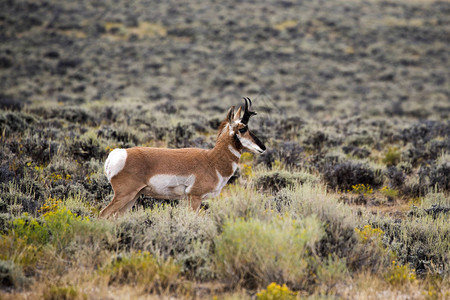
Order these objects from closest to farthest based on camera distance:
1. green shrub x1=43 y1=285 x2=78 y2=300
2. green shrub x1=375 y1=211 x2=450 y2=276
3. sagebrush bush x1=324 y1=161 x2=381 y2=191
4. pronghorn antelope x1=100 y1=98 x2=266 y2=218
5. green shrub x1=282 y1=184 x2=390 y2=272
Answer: green shrub x1=43 y1=285 x2=78 y2=300, green shrub x1=282 y1=184 x2=390 y2=272, green shrub x1=375 y1=211 x2=450 y2=276, pronghorn antelope x1=100 y1=98 x2=266 y2=218, sagebrush bush x1=324 y1=161 x2=381 y2=191

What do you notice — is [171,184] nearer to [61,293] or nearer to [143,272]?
[143,272]

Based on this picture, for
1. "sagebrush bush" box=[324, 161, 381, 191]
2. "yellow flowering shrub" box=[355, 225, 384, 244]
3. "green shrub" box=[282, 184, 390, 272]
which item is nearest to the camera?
"green shrub" box=[282, 184, 390, 272]

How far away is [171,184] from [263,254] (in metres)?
2.13

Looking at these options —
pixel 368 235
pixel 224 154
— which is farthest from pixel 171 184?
pixel 368 235

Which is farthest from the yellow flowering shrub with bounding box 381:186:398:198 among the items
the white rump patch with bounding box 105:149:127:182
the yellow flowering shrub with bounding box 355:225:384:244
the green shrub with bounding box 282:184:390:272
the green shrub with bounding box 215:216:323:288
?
the white rump patch with bounding box 105:149:127:182

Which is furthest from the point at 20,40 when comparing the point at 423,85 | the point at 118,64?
the point at 423,85

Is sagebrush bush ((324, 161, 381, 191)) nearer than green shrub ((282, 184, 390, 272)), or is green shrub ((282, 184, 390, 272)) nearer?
green shrub ((282, 184, 390, 272))

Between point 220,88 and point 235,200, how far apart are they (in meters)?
25.7

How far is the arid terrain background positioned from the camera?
4.09 m

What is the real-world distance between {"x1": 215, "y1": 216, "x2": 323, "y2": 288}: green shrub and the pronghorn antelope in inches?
63.8

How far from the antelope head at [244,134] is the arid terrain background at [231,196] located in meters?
0.65

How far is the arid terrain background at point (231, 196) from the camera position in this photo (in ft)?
13.4

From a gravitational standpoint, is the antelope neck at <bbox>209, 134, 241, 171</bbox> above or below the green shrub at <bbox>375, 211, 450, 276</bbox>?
above

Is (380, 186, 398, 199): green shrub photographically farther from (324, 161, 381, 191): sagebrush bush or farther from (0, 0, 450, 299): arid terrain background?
(324, 161, 381, 191): sagebrush bush
